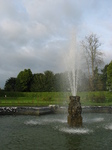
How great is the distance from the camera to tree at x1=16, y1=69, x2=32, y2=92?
74.9 meters

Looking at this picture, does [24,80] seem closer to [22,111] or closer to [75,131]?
[22,111]

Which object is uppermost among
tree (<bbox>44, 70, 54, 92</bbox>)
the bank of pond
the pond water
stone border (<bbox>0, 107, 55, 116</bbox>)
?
tree (<bbox>44, 70, 54, 92</bbox>)

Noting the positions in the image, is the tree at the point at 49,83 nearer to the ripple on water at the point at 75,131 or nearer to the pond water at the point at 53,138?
the ripple on water at the point at 75,131

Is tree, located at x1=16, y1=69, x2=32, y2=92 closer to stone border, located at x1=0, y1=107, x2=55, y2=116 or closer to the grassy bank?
the grassy bank

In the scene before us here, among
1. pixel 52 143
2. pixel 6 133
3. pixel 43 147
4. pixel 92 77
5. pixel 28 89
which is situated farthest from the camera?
pixel 28 89

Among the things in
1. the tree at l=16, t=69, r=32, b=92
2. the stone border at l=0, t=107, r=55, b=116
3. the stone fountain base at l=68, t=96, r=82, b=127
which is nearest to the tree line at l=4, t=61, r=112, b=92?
the tree at l=16, t=69, r=32, b=92

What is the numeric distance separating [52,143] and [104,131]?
427 centimetres

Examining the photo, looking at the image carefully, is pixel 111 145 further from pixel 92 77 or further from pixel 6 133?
pixel 92 77

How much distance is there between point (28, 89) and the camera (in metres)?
75.7

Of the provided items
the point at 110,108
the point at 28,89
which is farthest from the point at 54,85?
the point at 110,108

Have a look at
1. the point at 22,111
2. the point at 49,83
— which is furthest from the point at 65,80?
the point at 22,111

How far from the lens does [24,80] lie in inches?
2977

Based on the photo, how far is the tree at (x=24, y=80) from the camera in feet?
246

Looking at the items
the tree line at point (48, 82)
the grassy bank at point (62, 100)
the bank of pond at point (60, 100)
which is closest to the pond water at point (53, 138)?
the bank of pond at point (60, 100)
